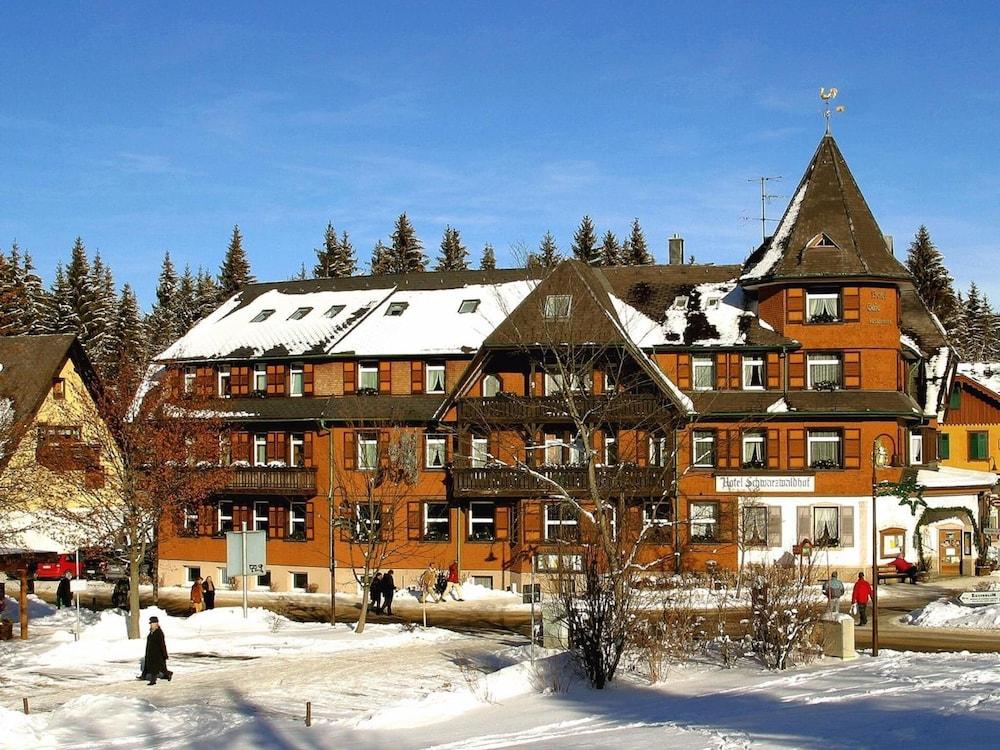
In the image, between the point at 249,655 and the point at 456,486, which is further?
the point at 456,486

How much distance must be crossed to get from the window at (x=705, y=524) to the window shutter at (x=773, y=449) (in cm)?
262

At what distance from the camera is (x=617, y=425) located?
157 ft

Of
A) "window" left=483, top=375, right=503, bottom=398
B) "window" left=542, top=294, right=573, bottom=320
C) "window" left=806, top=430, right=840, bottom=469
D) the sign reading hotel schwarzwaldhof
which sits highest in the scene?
"window" left=542, top=294, right=573, bottom=320

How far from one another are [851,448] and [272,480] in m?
22.7

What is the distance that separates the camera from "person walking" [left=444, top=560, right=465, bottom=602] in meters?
47.2

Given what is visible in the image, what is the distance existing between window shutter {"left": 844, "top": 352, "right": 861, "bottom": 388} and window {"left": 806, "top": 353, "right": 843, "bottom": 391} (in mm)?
296

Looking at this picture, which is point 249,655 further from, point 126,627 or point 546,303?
point 546,303

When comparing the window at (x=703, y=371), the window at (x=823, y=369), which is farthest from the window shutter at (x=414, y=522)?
the window at (x=823, y=369)

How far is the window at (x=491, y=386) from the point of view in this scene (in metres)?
49.4

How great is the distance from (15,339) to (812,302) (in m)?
36.1

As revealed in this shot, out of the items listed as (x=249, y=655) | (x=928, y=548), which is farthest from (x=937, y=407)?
(x=249, y=655)

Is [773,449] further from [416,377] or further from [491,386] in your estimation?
[416,377]

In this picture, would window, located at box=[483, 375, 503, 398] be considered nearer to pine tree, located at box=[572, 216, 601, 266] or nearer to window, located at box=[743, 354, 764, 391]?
window, located at box=[743, 354, 764, 391]

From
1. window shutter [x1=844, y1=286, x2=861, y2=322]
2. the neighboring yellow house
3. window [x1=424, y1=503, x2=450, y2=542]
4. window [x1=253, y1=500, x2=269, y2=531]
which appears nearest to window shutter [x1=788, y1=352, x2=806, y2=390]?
window shutter [x1=844, y1=286, x2=861, y2=322]
